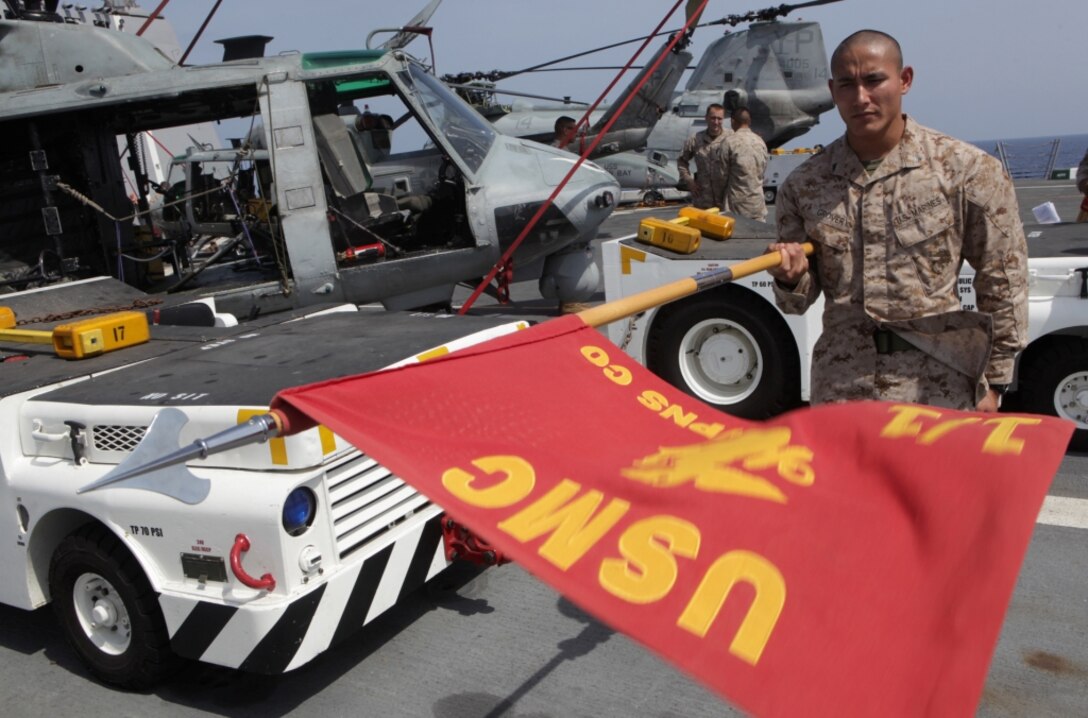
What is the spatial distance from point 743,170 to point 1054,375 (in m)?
5.12

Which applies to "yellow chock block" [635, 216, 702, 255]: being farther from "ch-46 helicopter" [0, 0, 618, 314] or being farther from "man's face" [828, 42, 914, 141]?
"man's face" [828, 42, 914, 141]

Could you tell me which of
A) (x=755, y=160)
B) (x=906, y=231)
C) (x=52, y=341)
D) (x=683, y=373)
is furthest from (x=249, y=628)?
(x=755, y=160)

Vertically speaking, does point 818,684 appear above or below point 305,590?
above

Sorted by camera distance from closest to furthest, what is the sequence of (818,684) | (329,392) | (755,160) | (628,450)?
1. (818,684)
2. (329,392)
3. (628,450)
4. (755,160)

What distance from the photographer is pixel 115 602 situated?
3.52 m

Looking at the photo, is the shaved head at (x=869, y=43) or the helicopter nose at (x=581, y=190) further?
the helicopter nose at (x=581, y=190)

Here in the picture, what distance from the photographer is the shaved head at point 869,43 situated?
9.19 ft

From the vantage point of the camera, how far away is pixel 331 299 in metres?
7.16

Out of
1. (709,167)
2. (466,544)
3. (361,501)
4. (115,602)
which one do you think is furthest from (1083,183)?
(115,602)

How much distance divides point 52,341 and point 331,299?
294 centimetres

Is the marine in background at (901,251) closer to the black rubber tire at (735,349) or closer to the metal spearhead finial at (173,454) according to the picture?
the metal spearhead finial at (173,454)

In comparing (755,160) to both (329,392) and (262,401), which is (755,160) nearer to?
(262,401)

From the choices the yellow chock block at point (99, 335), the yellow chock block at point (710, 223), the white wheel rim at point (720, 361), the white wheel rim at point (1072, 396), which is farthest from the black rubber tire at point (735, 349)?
the yellow chock block at point (99, 335)

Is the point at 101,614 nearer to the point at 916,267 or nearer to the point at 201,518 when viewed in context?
the point at 201,518
